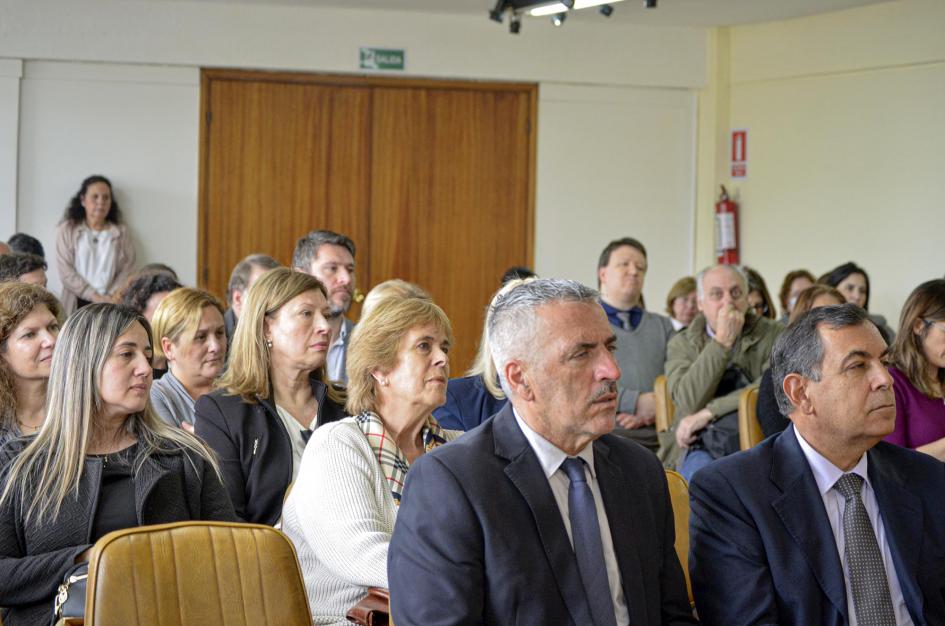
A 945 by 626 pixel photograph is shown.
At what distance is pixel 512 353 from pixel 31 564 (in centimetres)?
124

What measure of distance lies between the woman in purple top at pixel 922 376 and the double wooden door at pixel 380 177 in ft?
16.0

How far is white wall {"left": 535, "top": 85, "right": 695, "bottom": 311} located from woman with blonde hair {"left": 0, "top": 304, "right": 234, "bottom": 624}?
591 cm

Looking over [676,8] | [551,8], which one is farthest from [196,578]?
[676,8]

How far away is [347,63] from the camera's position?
816 cm

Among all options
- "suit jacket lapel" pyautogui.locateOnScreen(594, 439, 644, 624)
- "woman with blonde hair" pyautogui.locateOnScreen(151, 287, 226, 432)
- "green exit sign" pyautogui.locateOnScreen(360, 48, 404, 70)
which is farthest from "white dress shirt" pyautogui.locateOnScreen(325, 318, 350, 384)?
"green exit sign" pyautogui.locateOnScreen(360, 48, 404, 70)

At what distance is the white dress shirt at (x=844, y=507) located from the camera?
8.00 ft

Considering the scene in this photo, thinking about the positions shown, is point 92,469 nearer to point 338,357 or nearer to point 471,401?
point 471,401

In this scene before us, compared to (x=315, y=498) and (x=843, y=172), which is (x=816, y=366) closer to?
(x=315, y=498)

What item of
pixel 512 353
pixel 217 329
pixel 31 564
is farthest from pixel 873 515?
pixel 217 329

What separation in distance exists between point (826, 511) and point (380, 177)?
6.27 metres

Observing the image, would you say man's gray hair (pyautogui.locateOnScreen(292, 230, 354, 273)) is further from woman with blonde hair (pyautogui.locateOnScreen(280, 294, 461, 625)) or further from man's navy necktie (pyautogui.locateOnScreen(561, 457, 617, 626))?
man's navy necktie (pyautogui.locateOnScreen(561, 457, 617, 626))

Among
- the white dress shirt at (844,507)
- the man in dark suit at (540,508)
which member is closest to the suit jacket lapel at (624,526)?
the man in dark suit at (540,508)

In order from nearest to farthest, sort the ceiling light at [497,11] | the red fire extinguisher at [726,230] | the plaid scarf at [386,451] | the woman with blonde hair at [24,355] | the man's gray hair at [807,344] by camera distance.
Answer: the man's gray hair at [807,344]
the plaid scarf at [386,451]
the woman with blonde hair at [24,355]
the ceiling light at [497,11]
the red fire extinguisher at [726,230]

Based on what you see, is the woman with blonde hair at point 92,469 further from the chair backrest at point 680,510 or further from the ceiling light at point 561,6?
the ceiling light at point 561,6
